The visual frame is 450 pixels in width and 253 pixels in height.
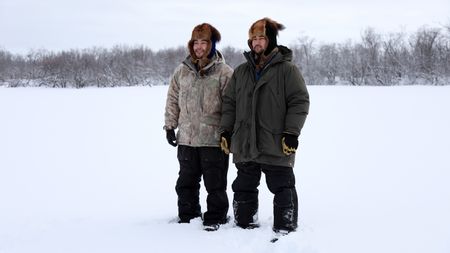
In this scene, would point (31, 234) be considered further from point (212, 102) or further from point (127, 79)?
point (127, 79)

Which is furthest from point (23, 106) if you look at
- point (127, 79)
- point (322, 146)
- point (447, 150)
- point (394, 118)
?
point (127, 79)

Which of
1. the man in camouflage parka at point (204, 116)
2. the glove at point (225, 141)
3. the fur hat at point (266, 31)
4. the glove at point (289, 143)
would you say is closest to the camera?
the glove at point (289, 143)

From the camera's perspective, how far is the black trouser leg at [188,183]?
3406 mm

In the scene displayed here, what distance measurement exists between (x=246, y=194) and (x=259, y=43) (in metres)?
1.10

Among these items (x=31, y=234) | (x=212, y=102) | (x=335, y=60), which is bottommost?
(x=31, y=234)

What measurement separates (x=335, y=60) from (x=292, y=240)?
3897 cm

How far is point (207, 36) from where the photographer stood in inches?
128

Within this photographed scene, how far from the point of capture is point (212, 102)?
3.29m

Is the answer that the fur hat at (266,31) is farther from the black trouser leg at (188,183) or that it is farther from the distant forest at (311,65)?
the distant forest at (311,65)

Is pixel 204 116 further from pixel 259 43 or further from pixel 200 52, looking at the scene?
pixel 259 43

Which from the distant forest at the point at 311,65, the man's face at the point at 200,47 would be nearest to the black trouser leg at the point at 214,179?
the man's face at the point at 200,47

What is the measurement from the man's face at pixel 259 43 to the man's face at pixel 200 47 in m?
0.41

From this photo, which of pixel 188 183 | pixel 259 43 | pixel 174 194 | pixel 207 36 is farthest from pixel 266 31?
pixel 174 194

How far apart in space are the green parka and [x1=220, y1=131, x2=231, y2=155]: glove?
0.05 metres
